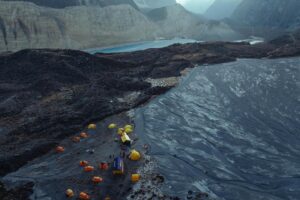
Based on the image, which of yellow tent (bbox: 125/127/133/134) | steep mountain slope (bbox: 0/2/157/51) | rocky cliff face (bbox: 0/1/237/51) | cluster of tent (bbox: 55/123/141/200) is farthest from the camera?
rocky cliff face (bbox: 0/1/237/51)

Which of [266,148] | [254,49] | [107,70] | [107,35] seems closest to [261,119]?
[266,148]

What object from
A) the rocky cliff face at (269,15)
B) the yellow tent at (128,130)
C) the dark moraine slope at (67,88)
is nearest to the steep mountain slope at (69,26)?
the dark moraine slope at (67,88)

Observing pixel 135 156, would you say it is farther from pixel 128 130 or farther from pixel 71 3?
pixel 71 3

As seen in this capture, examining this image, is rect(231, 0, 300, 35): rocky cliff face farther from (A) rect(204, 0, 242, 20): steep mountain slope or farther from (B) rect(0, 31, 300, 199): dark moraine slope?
(B) rect(0, 31, 300, 199): dark moraine slope

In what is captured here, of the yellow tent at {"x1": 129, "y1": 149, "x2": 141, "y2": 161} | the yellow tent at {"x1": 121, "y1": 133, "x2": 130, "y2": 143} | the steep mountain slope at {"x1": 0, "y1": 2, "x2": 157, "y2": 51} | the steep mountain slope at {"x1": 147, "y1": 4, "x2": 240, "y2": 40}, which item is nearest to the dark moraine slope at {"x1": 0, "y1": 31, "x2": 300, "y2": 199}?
the yellow tent at {"x1": 121, "y1": 133, "x2": 130, "y2": 143}

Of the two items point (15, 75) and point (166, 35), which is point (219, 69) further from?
point (166, 35)

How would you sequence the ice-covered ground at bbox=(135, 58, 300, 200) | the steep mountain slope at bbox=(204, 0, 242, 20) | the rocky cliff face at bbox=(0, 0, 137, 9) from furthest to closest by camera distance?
the steep mountain slope at bbox=(204, 0, 242, 20) < the rocky cliff face at bbox=(0, 0, 137, 9) < the ice-covered ground at bbox=(135, 58, 300, 200)
